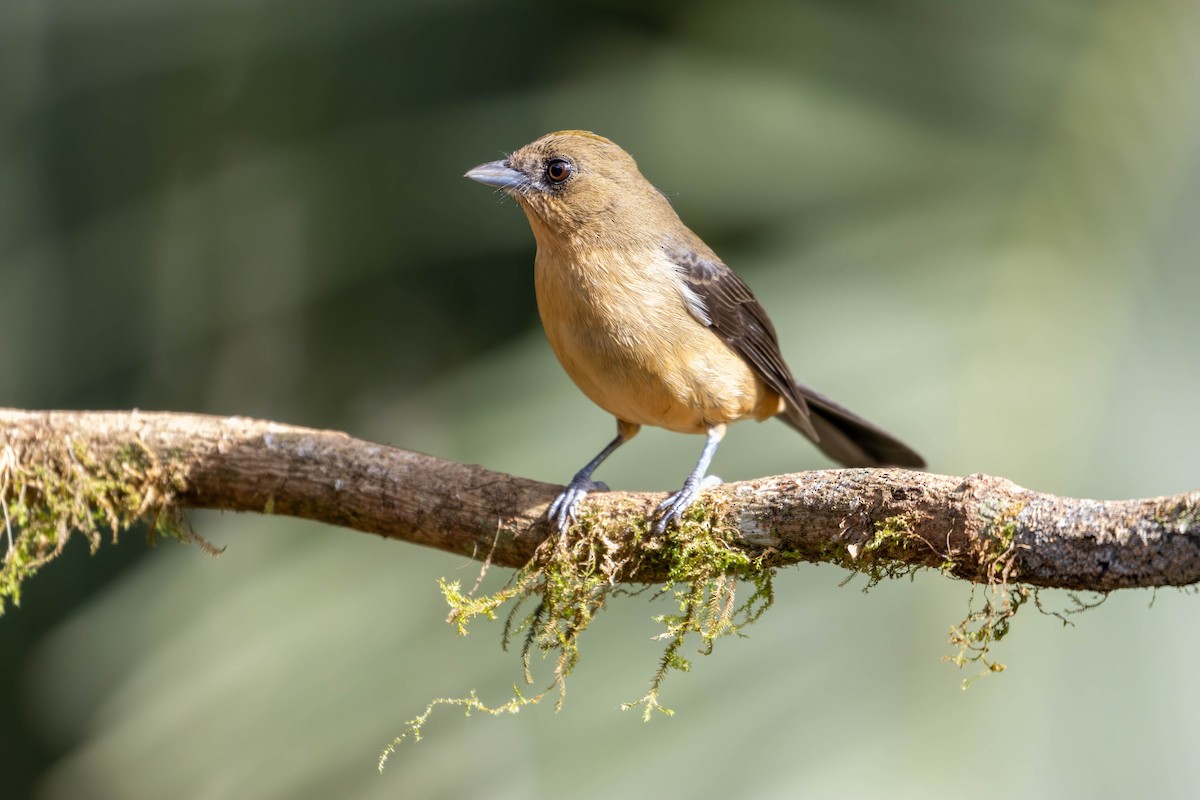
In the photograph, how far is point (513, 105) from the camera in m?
5.49

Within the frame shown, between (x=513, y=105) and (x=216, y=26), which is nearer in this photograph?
(x=513, y=105)

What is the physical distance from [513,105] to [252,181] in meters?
1.59

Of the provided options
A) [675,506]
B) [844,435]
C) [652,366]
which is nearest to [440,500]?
[675,506]

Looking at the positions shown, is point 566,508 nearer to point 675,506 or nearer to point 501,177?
point 675,506

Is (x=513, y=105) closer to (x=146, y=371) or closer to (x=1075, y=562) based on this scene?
(x=146, y=371)

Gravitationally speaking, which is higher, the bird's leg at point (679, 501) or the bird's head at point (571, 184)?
the bird's head at point (571, 184)

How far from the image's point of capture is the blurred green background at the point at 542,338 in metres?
3.00

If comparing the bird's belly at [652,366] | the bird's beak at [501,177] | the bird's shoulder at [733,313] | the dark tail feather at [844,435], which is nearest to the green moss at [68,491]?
the bird's belly at [652,366]

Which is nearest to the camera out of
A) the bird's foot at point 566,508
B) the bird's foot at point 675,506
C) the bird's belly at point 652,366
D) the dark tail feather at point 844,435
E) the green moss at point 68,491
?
the bird's foot at point 675,506

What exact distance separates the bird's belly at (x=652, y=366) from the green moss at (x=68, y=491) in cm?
137

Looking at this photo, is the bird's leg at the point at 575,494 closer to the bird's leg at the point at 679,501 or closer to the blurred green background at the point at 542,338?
the blurred green background at the point at 542,338

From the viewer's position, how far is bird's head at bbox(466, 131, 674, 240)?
412 centimetres

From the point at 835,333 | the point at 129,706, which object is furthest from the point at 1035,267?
the point at 129,706

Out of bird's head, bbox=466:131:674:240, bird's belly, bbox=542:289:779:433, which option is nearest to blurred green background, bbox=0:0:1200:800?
bird's belly, bbox=542:289:779:433
